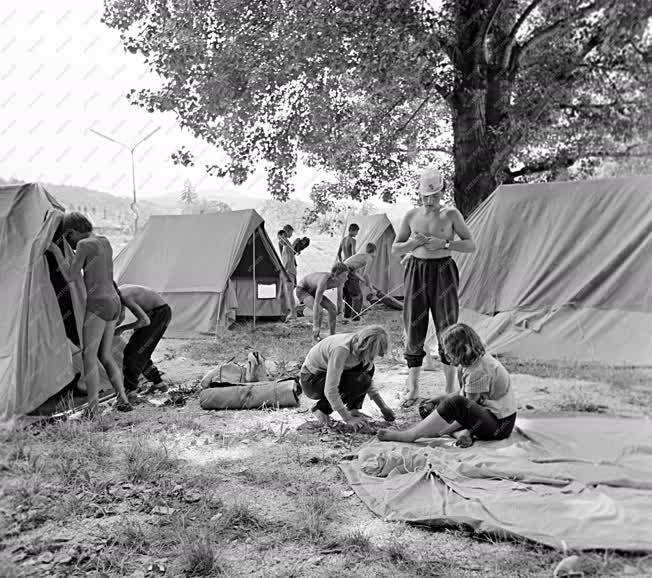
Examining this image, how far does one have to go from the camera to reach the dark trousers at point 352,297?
9891 mm

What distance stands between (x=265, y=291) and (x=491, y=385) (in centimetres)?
639

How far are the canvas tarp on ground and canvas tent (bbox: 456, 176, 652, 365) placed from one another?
2028 millimetres

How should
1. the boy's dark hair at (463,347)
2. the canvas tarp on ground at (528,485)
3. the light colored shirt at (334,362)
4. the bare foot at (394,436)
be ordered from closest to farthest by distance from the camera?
the canvas tarp on ground at (528,485)
the boy's dark hair at (463,347)
the bare foot at (394,436)
the light colored shirt at (334,362)

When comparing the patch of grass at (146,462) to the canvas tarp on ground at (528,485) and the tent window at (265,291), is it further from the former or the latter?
the tent window at (265,291)

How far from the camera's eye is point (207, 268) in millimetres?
8680

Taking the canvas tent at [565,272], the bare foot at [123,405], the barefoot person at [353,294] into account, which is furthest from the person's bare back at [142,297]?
the barefoot person at [353,294]

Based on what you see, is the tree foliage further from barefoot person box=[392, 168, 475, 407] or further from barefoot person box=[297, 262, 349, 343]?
barefoot person box=[392, 168, 475, 407]

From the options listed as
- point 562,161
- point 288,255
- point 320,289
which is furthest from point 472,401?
point 562,161

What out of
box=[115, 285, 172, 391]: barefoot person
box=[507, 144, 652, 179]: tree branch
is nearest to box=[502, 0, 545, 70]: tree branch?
box=[507, 144, 652, 179]: tree branch

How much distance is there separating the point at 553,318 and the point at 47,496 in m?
4.73

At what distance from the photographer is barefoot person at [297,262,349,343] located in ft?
23.3

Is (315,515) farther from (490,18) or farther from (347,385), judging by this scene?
(490,18)

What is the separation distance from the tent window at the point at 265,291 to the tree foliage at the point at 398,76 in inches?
58.0

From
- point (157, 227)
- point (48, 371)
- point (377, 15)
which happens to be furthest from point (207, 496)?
point (157, 227)
